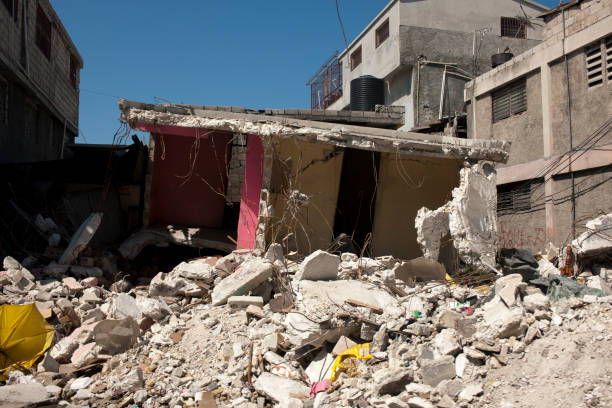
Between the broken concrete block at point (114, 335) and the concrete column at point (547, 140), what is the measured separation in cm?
943

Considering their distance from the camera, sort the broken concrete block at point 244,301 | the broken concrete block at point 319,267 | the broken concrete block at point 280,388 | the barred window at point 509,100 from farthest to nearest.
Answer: the barred window at point 509,100 → the broken concrete block at point 319,267 → the broken concrete block at point 244,301 → the broken concrete block at point 280,388

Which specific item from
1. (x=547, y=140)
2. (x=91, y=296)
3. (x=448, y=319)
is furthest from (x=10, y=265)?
(x=547, y=140)

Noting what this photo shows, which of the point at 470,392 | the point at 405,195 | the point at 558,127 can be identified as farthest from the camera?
the point at 558,127

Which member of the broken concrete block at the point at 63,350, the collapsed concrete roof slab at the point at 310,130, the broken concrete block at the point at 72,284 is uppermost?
the collapsed concrete roof slab at the point at 310,130

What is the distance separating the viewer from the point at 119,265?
26.8 feet

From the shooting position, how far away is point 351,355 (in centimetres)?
436

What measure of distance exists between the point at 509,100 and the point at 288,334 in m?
10.3

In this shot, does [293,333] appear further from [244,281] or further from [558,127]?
[558,127]

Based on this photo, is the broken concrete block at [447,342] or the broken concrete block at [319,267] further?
the broken concrete block at [319,267]

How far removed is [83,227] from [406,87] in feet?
43.3

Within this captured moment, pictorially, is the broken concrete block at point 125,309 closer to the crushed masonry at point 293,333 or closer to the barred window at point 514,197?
the crushed masonry at point 293,333

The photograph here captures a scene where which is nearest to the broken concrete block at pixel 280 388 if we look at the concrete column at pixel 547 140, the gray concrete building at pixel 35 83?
the concrete column at pixel 547 140

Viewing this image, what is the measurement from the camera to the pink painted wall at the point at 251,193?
23.8 ft

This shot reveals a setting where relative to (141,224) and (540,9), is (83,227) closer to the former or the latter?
(141,224)
